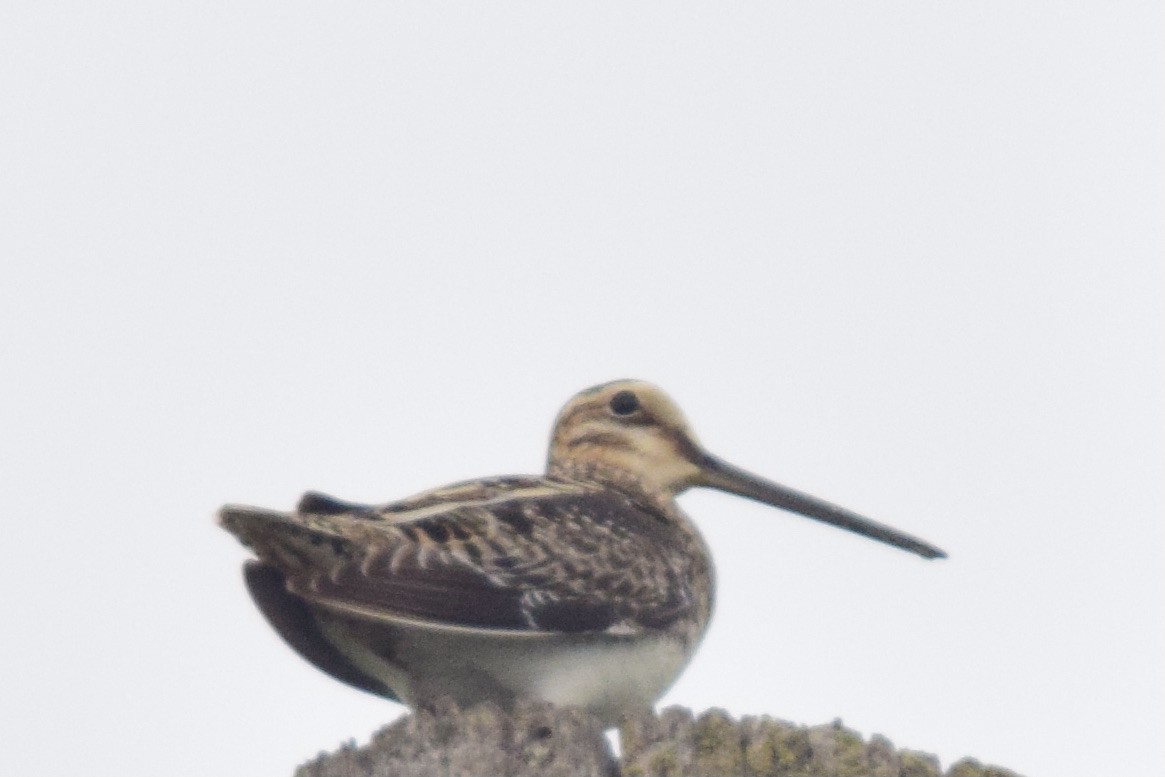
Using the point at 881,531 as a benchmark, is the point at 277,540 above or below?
above

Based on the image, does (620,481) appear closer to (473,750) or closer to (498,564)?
(498,564)

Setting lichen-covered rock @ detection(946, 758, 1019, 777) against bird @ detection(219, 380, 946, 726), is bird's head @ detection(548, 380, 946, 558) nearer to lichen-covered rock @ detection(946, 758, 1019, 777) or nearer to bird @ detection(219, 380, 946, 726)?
bird @ detection(219, 380, 946, 726)

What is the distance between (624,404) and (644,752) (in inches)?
140

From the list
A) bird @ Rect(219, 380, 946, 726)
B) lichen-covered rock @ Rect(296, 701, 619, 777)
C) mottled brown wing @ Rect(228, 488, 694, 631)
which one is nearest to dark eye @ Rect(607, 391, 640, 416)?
bird @ Rect(219, 380, 946, 726)

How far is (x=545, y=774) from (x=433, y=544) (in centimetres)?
159

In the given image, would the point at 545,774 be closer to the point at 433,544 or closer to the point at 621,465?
the point at 433,544

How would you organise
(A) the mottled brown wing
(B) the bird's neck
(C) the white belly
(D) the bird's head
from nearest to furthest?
1. (A) the mottled brown wing
2. (C) the white belly
3. (B) the bird's neck
4. (D) the bird's head

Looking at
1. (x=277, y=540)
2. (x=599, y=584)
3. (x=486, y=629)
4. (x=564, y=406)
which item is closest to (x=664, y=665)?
(x=599, y=584)

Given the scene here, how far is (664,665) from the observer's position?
18.9 feet

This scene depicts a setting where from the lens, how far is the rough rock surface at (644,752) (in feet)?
12.3

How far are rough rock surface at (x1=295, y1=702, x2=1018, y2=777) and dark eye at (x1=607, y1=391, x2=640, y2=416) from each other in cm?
346

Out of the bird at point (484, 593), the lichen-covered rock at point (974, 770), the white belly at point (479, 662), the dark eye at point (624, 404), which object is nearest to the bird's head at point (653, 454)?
the dark eye at point (624, 404)

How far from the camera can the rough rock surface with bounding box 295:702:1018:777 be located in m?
3.74

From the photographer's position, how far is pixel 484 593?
5160 mm
